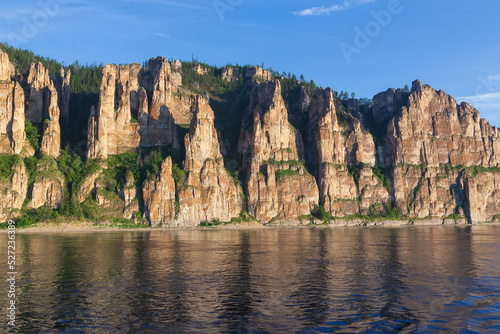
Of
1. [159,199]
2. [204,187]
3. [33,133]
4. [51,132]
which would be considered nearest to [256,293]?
[159,199]

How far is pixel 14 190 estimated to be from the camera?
151 m

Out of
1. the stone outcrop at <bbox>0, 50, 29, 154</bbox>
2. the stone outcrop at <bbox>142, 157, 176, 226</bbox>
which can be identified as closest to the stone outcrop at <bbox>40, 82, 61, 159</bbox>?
the stone outcrop at <bbox>0, 50, 29, 154</bbox>

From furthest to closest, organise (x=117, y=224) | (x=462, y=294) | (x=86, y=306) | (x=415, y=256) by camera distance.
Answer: (x=117, y=224) < (x=415, y=256) < (x=462, y=294) < (x=86, y=306)

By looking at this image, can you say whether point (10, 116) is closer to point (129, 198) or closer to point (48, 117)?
point (48, 117)

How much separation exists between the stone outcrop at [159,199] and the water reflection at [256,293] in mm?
97478

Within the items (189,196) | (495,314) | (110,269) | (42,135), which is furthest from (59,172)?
(495,314)

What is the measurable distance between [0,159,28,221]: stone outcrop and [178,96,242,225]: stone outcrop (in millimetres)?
60799

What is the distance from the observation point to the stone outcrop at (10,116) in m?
168

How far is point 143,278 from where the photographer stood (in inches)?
1940

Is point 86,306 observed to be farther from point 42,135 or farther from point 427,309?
point 42,135

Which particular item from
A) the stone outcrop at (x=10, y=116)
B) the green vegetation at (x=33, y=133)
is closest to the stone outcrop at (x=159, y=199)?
the green vegetation at (x=33, y=133)

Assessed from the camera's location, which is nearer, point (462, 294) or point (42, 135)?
point (462, 294)

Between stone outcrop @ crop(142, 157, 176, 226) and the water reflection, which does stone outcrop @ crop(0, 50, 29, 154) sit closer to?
stone outcrop @ crop(142, 157, 176, 226)

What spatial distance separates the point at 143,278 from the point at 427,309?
3200 centimetres
